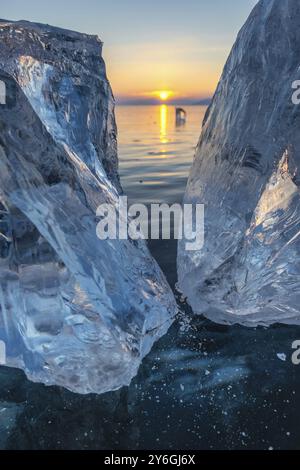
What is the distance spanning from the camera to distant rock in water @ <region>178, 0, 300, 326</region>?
2.25 m

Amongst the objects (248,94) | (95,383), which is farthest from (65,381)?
(248,94)

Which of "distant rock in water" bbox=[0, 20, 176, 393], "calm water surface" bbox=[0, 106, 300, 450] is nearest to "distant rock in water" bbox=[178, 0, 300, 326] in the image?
"calm water surface" bbox=[0, 106, 300, 450]

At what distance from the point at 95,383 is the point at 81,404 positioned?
0.11 meters

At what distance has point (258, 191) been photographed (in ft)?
7.59

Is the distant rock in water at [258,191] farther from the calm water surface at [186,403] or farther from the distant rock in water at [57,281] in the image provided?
the distant rock in water at [57,281]

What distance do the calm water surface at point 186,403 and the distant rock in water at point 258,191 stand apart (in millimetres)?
194

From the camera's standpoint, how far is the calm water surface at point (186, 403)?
153 centimetres

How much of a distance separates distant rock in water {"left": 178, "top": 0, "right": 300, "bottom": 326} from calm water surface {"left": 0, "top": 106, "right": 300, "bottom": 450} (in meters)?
0.19

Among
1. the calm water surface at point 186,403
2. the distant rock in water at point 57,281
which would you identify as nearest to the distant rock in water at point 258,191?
the calm water surface at point 186,403

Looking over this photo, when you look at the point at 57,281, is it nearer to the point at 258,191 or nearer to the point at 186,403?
the point at 186,403

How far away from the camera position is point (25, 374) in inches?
74.3

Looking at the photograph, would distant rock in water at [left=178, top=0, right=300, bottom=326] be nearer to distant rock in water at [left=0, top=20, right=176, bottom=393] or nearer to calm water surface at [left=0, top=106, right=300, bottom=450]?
calm water surface at [left=0, top=106, right=300, bottom=450]

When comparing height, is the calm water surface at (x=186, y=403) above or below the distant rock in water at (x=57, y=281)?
below

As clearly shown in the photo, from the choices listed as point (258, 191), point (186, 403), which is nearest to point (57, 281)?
point (186, 403)
